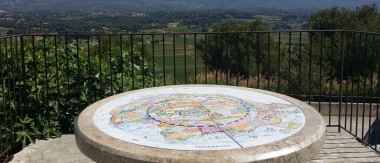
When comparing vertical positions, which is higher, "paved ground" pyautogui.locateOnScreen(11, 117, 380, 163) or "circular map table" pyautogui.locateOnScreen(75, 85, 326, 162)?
"circular map table" pyautogui.locateOnScreen(75, 85, 326, 162)

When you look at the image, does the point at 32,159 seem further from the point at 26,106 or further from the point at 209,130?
the point at 209,130

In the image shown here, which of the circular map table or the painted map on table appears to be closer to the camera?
the circular map table

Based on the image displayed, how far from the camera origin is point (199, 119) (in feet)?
10.1

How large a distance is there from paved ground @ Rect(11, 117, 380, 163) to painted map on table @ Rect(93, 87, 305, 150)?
3.16 ft

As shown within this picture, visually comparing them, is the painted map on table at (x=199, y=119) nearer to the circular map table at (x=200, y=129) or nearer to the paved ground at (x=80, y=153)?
the circular map table at (x=200, y=129)

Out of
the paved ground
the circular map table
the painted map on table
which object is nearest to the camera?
the circular map table

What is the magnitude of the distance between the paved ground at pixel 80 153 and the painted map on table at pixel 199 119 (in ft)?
3.16

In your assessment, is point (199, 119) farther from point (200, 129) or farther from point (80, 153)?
point (80, 153)

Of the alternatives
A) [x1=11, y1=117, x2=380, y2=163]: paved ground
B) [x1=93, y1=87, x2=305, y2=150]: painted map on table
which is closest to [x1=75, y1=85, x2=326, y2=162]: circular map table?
[x1=93, y1=87, x2=305, y2=150]: painted map on table

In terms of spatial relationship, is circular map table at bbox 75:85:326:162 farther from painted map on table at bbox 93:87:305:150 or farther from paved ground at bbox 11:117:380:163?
paved ground at bbox 11:117:380:163

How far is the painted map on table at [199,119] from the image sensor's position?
2602 millimetres

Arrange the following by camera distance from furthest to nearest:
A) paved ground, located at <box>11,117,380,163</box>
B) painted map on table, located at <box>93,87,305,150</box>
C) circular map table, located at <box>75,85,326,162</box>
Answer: paved ground, located at <box>11,117,380,163</box>, painted map on table, located at <box>93,87,305,150</box>, circular map table, located at <box>75,85,326,162</box>

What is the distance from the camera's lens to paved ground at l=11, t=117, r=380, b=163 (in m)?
4.16

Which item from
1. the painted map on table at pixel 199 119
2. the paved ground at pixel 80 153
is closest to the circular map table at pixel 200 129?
the painted map on table at pixel 199 119
